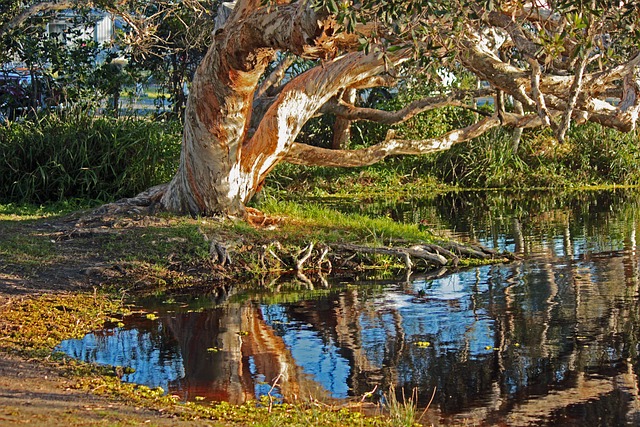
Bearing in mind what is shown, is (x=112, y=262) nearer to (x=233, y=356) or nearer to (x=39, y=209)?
(x=233, y=356)

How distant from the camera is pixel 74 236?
13.1 meters

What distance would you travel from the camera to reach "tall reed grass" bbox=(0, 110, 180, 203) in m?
17.0

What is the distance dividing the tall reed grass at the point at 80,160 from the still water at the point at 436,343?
250 inches

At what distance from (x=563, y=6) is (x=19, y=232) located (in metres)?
7.89

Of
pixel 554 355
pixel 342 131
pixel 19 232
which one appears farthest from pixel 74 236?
pixel 342 131

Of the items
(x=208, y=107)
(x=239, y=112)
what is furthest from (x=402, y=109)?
(x=208, y=107)

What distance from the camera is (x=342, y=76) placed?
14.2 m

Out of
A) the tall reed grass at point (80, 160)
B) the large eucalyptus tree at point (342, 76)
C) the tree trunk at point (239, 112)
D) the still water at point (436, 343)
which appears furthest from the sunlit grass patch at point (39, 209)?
the still water at point (436, 343)

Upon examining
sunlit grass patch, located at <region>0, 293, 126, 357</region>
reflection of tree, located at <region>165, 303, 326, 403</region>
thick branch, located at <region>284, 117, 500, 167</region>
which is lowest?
reflection of tree, located at <region>165, 303, 326, 403</region>

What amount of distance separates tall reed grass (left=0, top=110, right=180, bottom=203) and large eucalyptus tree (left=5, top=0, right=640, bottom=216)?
2.25 m

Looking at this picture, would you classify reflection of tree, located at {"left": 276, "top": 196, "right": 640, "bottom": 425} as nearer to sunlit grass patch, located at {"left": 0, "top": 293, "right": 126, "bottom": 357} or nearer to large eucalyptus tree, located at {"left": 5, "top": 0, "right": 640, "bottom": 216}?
large eucalyptus tree, located at {"left": 5, "top": 0, "right": 640, "bottom": 216}

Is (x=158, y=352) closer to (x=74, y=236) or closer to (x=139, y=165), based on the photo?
(x=74, y=236)

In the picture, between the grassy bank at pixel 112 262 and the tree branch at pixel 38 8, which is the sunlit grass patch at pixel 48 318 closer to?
the grassy bank at pixel 112 262

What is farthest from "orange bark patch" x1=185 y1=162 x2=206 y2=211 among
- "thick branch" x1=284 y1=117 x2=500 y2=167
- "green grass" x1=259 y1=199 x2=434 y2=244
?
"thick branch" x1=284 y1=117 x2=500 y2=167
